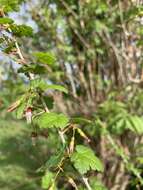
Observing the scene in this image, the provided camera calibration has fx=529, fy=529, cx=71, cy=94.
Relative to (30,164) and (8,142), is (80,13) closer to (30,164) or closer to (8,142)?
(30,164)

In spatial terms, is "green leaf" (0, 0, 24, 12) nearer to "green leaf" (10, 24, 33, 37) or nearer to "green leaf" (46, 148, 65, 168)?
"green leaf" (10, 24, 33, 37)

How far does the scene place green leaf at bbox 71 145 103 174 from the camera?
1842 mm

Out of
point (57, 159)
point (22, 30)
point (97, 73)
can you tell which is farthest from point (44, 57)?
point (97, 73)

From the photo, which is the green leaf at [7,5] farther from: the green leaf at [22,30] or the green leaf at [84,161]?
the green leaf at [84,161]

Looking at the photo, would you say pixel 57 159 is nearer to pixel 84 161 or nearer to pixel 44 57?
pixel 84 161

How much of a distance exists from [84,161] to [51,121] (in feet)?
0.60

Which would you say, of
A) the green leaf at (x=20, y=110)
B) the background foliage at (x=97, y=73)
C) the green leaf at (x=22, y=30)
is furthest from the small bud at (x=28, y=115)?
the background foliage at (x=97, y=73)

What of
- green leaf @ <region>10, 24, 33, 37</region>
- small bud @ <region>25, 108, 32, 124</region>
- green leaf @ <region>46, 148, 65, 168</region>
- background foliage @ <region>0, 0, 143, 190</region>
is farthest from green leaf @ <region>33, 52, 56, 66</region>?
background foliage @ <region>0, 0, 143, 190</region>

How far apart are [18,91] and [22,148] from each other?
10.3 ft

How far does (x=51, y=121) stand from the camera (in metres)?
1.87

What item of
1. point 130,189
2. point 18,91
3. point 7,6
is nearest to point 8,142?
point 18,91

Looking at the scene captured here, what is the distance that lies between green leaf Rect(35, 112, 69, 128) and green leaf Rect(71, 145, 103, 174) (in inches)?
4.6

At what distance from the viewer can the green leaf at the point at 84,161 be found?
1842mm

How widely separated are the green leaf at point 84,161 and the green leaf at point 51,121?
12cm
